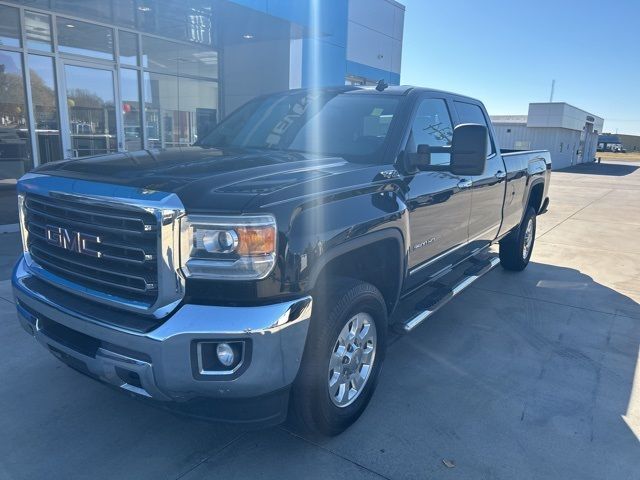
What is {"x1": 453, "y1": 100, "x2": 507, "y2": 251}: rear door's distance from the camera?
4664mm

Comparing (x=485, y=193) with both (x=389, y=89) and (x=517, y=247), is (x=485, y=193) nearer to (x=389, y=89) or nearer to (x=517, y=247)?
(x=389, y=89)

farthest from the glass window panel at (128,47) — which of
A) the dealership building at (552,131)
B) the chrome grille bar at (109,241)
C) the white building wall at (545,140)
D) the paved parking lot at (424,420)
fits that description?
the white building wall at (545,140)

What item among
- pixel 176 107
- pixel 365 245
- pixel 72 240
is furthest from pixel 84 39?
pixel 365 245

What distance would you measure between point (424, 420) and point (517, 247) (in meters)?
3.99

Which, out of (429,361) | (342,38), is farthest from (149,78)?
(429,361)

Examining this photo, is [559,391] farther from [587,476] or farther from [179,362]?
[179,362]

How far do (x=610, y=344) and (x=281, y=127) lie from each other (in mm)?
3414

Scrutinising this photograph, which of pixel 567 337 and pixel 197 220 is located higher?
pixel 197 220

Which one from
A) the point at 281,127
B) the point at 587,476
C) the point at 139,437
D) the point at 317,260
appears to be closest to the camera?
the point at 317,260

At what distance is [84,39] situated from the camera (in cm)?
→ 920

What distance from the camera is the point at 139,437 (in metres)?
2.94

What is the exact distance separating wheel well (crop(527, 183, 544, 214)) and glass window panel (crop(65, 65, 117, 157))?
25.2 ft

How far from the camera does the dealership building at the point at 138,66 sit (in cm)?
849

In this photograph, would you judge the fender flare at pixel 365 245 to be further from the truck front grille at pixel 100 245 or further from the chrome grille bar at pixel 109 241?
the truck front grille at pixel 100 245
